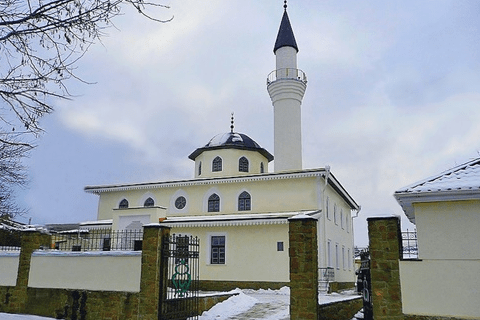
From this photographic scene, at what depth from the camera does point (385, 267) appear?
8.00m

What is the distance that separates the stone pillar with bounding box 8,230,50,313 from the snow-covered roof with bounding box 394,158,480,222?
351 inches

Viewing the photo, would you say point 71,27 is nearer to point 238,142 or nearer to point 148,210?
point 148,210

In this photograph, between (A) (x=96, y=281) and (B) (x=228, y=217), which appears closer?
(A) (x=96, y=281)

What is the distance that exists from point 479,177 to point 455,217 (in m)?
0.97

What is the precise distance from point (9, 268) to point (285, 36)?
21471mm

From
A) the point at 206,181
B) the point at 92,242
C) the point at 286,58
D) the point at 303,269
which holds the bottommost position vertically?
the point at 303,269

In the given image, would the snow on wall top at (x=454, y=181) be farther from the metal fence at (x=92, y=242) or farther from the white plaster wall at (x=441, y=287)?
the metal fence at (x=92, y=242)

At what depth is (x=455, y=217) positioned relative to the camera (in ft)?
28.4

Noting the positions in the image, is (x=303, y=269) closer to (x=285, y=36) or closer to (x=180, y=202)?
(x=180, y=202)

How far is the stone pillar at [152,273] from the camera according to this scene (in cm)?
922

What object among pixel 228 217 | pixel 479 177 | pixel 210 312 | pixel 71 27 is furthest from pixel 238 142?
pixel 71 27

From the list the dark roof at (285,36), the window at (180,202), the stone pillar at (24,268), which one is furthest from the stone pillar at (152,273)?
the dark roof at (285,36)

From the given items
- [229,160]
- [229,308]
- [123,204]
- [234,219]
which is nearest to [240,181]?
[234,219]

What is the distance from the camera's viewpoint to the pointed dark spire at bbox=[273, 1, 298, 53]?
27.6 m
